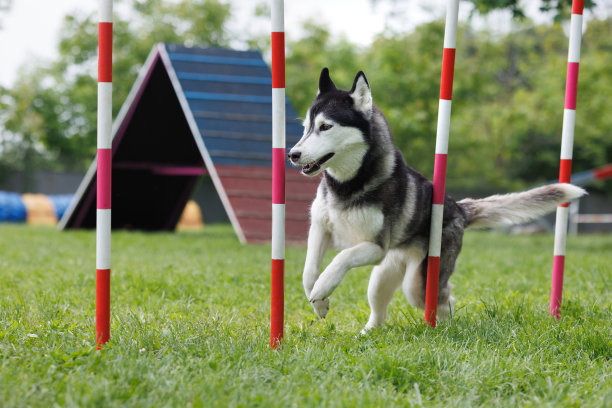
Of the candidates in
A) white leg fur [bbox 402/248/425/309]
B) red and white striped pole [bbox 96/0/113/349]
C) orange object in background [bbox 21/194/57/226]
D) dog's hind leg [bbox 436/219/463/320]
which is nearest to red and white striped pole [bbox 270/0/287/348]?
red and white striped pole [bbox 96/0/113/349]

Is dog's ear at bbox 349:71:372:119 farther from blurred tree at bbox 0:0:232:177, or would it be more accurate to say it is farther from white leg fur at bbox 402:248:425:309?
blurred tree at bbox 0:0:232:177

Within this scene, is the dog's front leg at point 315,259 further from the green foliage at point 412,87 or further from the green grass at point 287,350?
the green foliage at point 412,87

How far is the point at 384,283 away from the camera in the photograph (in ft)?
12.7

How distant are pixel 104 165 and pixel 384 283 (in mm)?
1853

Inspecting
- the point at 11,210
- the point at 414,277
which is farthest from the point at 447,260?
the point at 11,210

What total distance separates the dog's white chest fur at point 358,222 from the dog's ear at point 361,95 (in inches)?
21.9

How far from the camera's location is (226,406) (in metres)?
2.29

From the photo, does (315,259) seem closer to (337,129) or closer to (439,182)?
(337,129)

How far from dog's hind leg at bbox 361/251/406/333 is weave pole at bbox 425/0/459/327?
25 centimetres

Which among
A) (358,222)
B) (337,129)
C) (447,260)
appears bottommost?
(447,260)

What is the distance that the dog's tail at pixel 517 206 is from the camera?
156 inches

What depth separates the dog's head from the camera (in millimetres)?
3338

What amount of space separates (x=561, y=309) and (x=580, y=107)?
16.4 meters

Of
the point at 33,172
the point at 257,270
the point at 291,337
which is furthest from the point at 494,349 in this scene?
the point at 33,172
